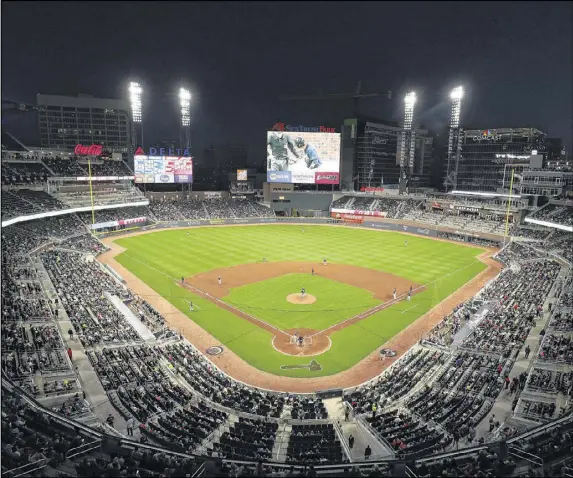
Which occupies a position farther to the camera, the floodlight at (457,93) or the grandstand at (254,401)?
the floodlight at (457,93)

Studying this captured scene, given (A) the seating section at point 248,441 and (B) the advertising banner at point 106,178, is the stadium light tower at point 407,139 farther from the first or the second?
(A) the seating section at point 248,441

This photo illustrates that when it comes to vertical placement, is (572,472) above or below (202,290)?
above

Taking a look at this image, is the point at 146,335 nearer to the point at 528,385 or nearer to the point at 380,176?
the point at 528,385

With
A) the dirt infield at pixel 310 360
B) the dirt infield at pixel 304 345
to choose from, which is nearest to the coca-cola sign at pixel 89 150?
the dirt infield at pixel 310 360

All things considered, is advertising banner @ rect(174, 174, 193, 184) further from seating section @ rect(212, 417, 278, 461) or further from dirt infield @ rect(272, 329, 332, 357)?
seating section @ rect(212, 417, 278, 461)

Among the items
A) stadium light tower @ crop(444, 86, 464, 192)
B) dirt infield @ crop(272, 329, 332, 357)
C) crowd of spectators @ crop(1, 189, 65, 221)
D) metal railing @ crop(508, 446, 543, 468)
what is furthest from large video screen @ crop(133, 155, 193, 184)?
metal railing @ crop(508, 446, 543, 468)

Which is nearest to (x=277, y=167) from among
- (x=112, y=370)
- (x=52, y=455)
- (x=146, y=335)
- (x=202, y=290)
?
(x=202, y=290)
